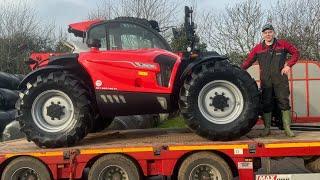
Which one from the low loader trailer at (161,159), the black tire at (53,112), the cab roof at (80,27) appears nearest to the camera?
the low loader trailer at (161,159)

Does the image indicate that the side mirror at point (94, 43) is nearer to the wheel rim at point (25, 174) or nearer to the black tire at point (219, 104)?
the black tire at point (219, 104)

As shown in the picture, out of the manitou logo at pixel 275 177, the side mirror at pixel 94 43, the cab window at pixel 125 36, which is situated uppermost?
the cab window at pixel 125 36

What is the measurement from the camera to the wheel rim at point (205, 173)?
703 cm

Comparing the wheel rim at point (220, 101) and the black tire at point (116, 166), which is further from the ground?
the wheel rim at point (220, 101)

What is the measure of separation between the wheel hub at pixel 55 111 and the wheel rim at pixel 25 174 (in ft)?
2.64

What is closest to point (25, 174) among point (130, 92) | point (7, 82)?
point (130, 92)

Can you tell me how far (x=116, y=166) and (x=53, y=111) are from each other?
4.05ft

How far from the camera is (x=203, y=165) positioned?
7.04 metres

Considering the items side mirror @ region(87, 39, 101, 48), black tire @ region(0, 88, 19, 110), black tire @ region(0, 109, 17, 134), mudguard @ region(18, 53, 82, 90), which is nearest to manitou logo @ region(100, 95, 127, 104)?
mudguard @ region(18, 53, 82, 90)

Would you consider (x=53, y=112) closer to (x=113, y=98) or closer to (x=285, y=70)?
(x=113, y=98)

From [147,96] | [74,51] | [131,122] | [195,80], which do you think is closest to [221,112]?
[195,80]

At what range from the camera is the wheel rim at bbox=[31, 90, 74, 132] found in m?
7.43

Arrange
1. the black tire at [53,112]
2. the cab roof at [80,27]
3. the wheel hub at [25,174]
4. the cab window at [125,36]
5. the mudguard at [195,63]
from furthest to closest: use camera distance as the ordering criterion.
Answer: the cab roof at [80,27] → the cab window at [125,36] → the mudguard at [195,63] → the black tire at [53,112] → the wheel hub at [25,174]

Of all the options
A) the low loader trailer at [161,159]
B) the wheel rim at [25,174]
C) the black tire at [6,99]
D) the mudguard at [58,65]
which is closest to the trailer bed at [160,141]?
the low loader trailer at [161,159]
